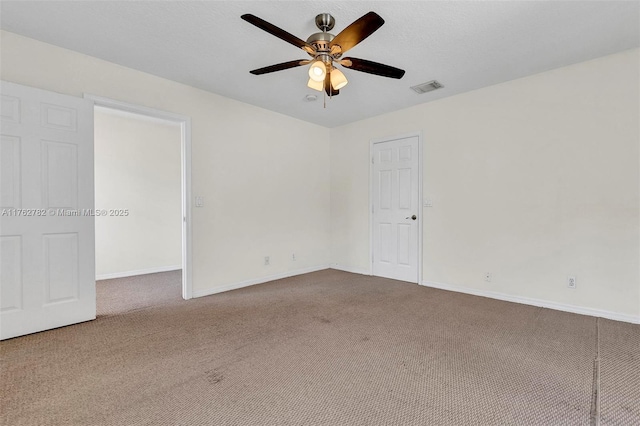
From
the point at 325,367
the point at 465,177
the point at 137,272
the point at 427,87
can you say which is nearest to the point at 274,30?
the point at 325,367

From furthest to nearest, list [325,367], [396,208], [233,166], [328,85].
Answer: [396,208] → [233,166] → [328,85] → [325,367]

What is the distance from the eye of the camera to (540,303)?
10.6 ft

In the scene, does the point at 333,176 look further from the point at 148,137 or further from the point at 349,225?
the point at 148,137

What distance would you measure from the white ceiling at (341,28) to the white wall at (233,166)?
186 millimetres

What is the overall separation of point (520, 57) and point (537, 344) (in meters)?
2.58

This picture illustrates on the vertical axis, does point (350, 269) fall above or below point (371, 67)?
→ below

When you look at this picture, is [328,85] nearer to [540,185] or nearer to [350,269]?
[540,185]

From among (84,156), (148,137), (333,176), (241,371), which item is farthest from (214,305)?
(148,137)

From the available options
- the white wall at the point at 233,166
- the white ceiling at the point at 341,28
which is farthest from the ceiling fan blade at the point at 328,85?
the white wall at the point at 233,166

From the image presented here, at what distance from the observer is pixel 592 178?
9.67ft

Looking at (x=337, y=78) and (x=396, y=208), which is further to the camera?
(x=396, y=208)

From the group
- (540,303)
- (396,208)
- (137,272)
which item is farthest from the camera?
(137,272)

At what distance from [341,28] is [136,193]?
14.0 ft

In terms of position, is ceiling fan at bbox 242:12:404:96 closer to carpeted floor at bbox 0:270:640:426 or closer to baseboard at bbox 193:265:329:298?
carpeted floor at bbox 0:270:640:426
